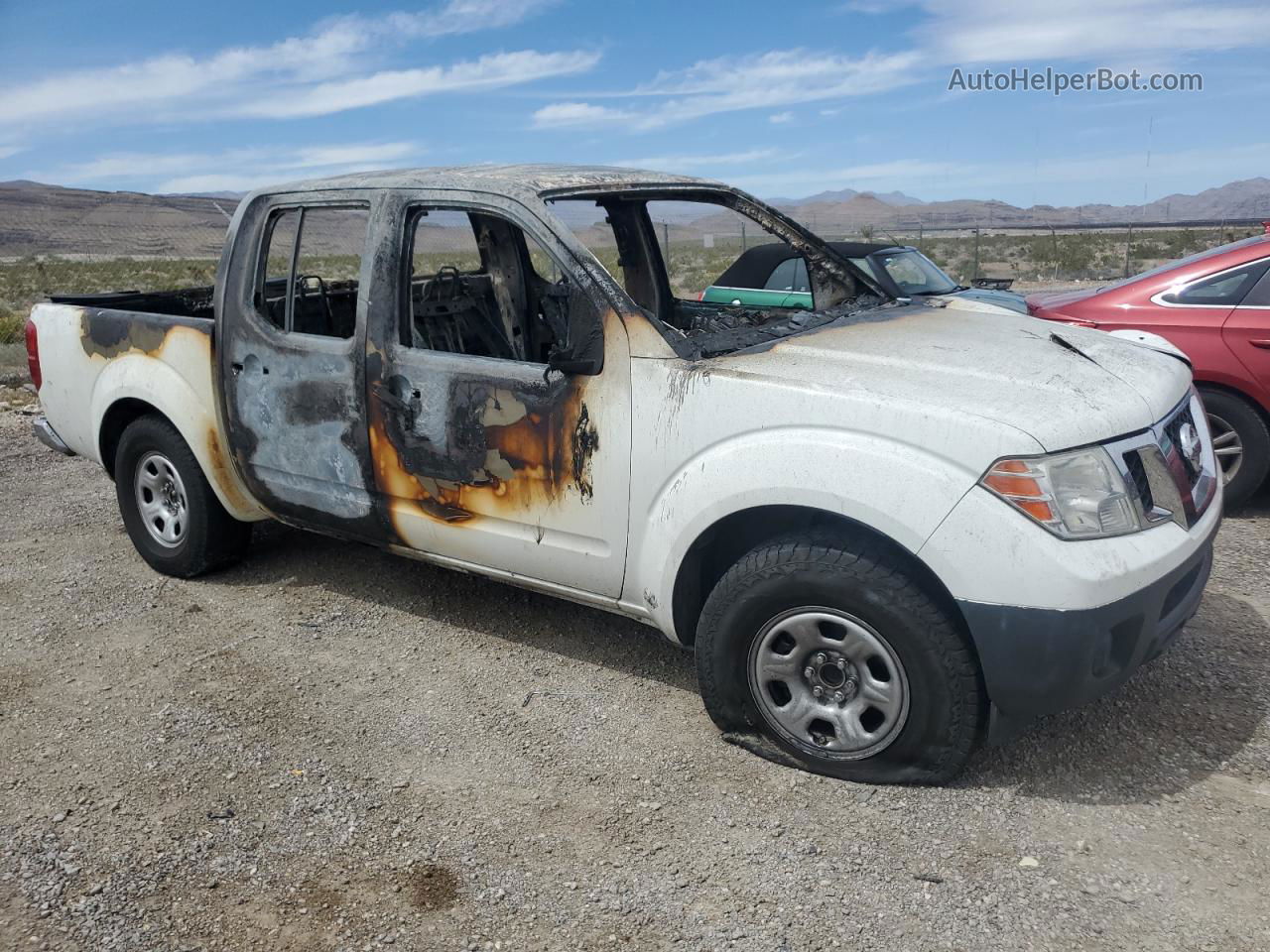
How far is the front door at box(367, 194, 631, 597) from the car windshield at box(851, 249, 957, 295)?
589cm

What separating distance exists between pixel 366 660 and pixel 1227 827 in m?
3.16

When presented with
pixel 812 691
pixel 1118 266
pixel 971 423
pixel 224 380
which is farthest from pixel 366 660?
pixel 1118 266

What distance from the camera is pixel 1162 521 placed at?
3.10 m

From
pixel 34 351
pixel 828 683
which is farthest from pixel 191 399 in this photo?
pixel 828 683

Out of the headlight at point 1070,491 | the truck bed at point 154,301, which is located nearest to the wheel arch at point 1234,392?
the headlight at point 1070,491

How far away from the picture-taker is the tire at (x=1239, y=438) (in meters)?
5.73

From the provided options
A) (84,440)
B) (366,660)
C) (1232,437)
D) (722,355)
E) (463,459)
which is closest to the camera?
(722,355)

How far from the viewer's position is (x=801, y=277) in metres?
8.30

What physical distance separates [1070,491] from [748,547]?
1073 mm

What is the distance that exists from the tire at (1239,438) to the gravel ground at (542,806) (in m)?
1.22

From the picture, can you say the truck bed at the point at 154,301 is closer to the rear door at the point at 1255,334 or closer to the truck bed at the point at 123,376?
the truck bed at the point at 123,376

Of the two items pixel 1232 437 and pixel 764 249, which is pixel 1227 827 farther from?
pixel 764 249

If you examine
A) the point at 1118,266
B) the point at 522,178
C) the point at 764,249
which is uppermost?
the point at 522,178

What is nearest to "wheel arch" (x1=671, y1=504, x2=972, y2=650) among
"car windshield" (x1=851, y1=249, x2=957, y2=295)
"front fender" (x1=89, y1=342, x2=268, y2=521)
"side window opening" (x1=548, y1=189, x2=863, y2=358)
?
"side window opening" (x1=548, y1=189, x2=863, y2=358)
